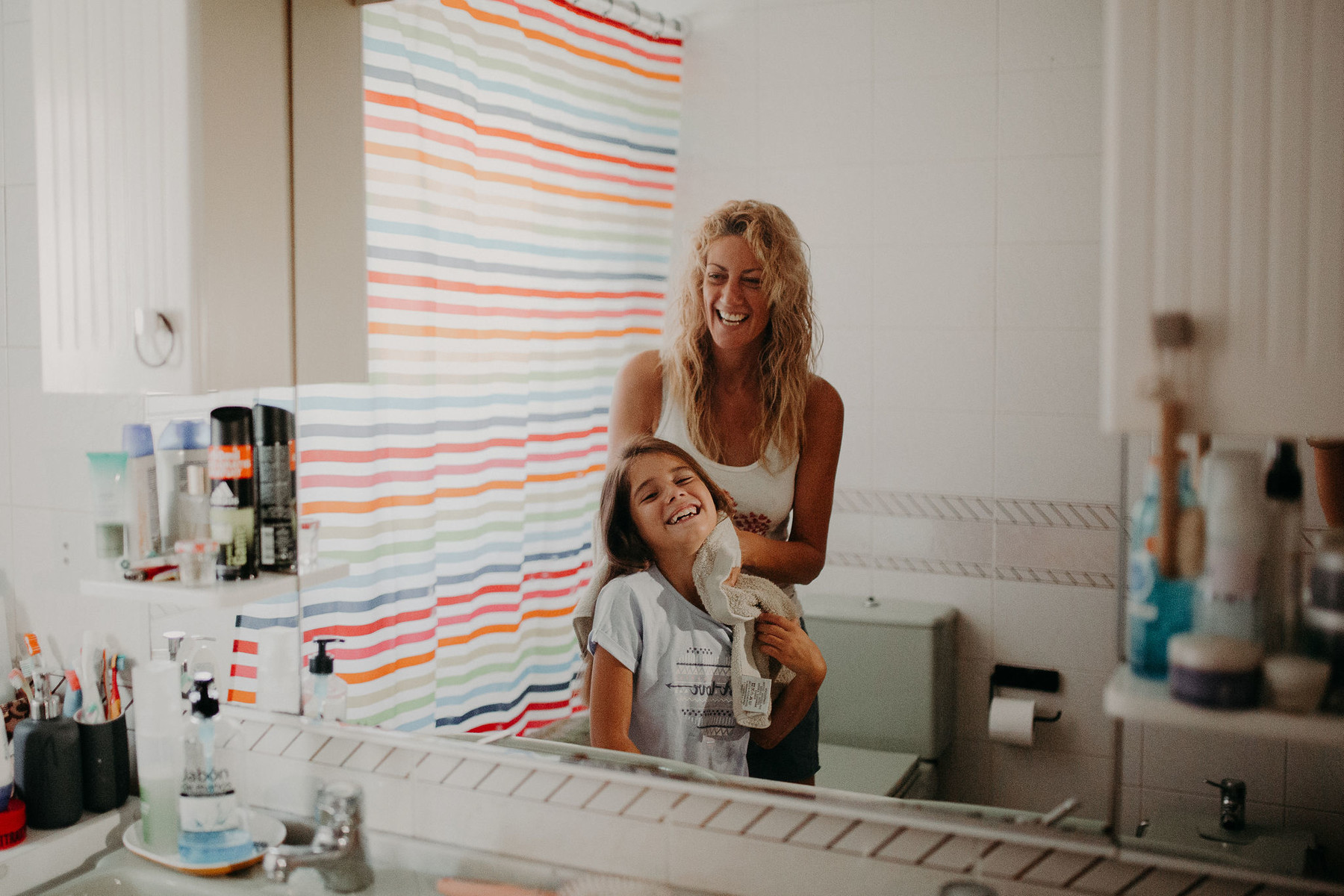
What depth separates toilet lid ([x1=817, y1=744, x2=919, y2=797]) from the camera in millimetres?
1195

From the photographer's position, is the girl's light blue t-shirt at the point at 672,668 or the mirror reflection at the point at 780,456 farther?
the girl's light blue t-shirt at the point at 672,668

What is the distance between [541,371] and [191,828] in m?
0.82

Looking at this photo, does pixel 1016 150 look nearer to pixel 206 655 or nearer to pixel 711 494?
pixel 711 494

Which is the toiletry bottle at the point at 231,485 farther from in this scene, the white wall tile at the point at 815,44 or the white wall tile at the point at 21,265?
the white wall tile at the point at 815,44

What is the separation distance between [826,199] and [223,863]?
1.21 m

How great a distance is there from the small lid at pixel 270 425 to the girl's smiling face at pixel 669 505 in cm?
56

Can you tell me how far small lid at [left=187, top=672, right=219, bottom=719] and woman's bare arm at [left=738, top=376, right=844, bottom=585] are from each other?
85cm

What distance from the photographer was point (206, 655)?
1640 millimetres

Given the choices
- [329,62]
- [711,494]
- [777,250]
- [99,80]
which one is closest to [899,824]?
[711,494]

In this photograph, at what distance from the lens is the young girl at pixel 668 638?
1251mm

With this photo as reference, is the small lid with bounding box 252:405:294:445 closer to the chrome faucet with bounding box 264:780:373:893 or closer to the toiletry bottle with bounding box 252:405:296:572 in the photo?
the toiletry bottle with bounding box 252:405:296:572

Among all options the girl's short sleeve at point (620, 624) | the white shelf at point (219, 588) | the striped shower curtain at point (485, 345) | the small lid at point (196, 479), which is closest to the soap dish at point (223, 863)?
the striped shower curtain at point (485, 345)

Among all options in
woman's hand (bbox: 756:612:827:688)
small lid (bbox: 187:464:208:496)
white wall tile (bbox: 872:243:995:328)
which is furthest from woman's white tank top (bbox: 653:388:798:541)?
small lid (bbox: 187:464:208:496)

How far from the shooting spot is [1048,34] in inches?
43.4
